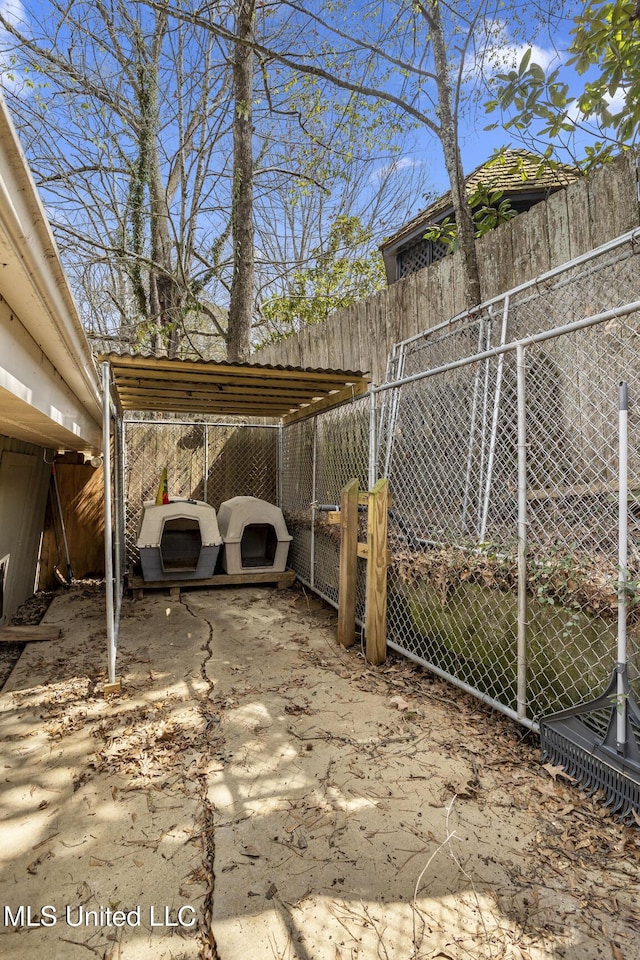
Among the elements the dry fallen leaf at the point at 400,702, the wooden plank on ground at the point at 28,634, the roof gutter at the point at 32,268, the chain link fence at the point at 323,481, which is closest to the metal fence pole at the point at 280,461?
the chain link fence at the point at 323,481

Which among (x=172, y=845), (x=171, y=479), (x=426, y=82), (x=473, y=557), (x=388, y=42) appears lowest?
(x=172, y=845)

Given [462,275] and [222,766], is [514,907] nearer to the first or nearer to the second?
[222,766]

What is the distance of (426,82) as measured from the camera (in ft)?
19.0

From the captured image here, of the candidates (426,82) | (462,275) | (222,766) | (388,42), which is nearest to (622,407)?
(222,766)

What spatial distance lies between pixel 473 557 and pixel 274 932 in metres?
2.12

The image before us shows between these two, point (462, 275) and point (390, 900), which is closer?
point (390, 900)

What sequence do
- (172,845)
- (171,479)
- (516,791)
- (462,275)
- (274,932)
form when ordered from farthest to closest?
(171,479)
(462,275)
(516,791)
(172,845)
(274,932)

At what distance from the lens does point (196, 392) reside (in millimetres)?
5805

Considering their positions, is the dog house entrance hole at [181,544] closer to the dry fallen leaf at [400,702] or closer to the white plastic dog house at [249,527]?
the white plastic dog house at [249,527]

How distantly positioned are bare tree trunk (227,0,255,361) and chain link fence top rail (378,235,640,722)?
418 cm

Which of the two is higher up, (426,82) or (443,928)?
(426,82)

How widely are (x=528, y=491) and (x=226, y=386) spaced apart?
3.42 metres

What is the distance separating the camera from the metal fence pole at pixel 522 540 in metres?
2.62

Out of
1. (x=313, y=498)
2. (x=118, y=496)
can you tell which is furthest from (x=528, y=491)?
(x=118, y=496)
